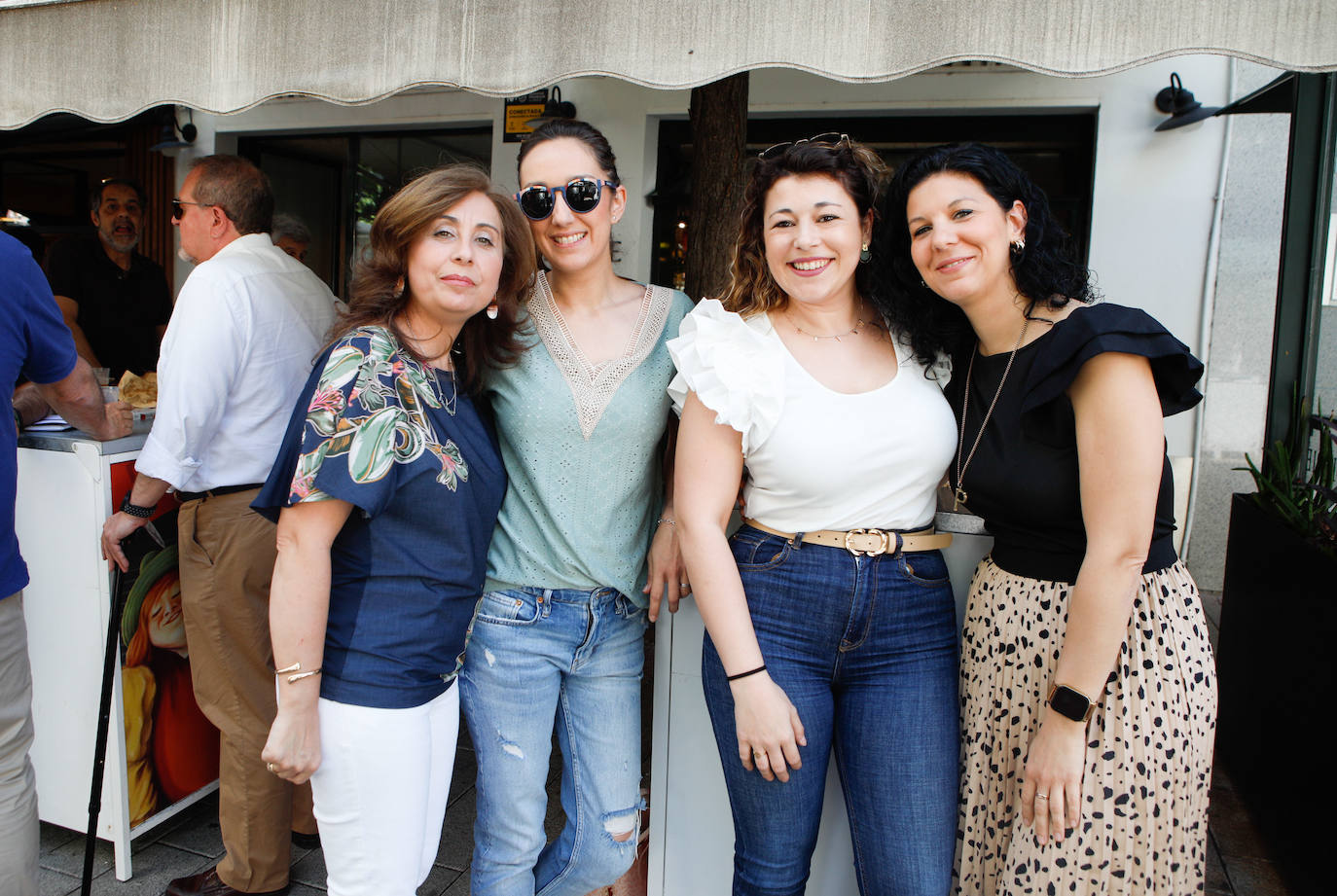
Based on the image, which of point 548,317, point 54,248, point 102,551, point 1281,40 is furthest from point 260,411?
point 54,248

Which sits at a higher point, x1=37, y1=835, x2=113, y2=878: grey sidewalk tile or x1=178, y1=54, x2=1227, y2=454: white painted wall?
x1=178, y1=54, x2=1227, y2=454: white painted wall

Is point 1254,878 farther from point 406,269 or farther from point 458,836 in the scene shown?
point 406,269

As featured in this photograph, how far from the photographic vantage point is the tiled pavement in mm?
2641

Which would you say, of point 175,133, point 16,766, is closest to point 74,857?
point 16,766

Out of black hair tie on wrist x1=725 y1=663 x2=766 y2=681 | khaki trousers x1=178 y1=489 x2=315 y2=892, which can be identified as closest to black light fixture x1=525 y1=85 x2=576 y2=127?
khaki trousers x1=178 y1=489 x2=315 y2=892

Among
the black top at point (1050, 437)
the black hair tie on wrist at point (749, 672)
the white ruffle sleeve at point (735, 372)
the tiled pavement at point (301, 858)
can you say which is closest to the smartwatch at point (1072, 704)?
the black top at point (1050, 437)

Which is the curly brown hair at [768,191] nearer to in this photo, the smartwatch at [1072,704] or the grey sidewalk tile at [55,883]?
the smartwatch at [1072,704]

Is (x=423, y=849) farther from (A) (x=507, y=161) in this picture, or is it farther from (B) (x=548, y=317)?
(A) (x=507, y=161)

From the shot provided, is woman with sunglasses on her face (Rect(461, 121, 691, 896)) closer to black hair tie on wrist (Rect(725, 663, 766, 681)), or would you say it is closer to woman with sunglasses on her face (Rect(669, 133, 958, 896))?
woman with sunglasses on her face (Rect(669, 133, 958, 896))

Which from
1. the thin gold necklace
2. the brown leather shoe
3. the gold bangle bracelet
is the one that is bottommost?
the brown leather shoe

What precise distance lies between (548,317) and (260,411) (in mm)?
1113

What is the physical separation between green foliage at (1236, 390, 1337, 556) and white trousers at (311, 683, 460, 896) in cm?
268

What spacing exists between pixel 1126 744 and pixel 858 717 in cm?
48

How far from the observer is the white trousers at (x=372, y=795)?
1.60 metres
